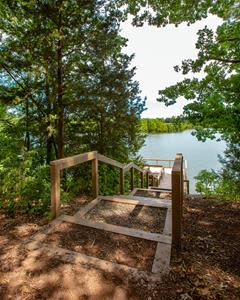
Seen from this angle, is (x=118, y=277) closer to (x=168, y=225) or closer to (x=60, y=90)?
(x=168, y=225)

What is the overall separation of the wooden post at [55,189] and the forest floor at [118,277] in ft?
1.06

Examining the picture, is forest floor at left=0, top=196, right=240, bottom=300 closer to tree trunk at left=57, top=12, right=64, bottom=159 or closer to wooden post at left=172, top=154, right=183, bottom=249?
Result: wooden post at left=172, top=154, right=183, bottom=249

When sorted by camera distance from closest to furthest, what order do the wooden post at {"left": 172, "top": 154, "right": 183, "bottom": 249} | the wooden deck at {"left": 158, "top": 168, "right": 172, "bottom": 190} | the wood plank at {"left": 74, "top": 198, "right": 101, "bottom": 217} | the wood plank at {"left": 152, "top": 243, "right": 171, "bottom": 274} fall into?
the wood plank at {"left": 152, "top": 243, "right": 171, "bottom": 274}, the wooden post at {"left": 172, "top": 154, "right": 183, "bottom": 249}, the wood plank at {"left": 74, "top": 198, "right": 101, "bottom": 217}, the wooden deck at {"left": 158, "top": 168, "right": 172, "bottom": 190}

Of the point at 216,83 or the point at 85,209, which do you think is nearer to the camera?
the point at 85,209

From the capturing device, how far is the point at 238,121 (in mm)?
4438

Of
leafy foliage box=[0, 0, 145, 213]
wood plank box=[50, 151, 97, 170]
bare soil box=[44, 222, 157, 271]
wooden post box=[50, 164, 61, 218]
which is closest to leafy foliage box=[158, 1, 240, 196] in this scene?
leafy foliage box=[0, 0, 145, 213]

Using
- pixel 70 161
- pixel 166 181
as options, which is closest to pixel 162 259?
pixel 70 161

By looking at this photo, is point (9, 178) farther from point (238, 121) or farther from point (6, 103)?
point (238, 121)

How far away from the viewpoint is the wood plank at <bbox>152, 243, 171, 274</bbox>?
1.79 metres

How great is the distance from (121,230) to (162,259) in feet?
2.17

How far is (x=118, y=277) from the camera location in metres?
1.69

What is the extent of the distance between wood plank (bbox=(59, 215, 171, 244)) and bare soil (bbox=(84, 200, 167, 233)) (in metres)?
0.18

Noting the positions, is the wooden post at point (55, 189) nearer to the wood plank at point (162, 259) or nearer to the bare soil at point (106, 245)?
the bare soil at point (106, 245)

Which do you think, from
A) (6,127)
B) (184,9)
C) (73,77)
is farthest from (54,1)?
(6,127)
